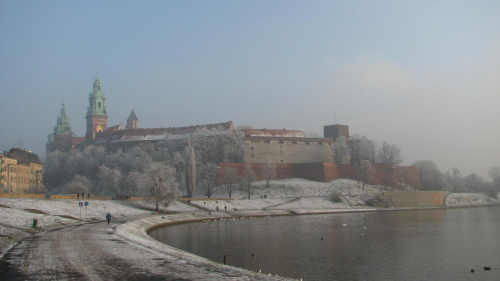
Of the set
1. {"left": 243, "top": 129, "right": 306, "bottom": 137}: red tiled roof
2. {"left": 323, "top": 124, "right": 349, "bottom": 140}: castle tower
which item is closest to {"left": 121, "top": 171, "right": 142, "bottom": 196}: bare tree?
{"left": 243, "top": 129, "right": 306, "bottom": 137}: red tiled roof

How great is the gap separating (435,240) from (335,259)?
1095 centimetres

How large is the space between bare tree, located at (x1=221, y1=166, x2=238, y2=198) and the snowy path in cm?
5247

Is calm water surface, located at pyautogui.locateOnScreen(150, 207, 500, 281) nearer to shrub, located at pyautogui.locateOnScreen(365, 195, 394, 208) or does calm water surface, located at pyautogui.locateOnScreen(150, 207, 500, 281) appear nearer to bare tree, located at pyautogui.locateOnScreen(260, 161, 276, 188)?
shrub, located at pyautogui.locateOnScreen(365, 195, 394, 208)

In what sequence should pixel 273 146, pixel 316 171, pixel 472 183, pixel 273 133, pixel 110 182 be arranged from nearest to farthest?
pixel 110 182 < pixel 316 171 < pixel 273 146 < pixel 273 133 < pixel 472 183

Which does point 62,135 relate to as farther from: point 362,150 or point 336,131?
point 362,150

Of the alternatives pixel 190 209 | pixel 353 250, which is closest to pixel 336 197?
pixel 190 209

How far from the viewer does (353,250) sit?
25188 millimetres

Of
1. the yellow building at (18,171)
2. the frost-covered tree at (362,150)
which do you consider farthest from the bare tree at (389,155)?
the yellow building at (18,171)

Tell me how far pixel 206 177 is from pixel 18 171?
2889 cm

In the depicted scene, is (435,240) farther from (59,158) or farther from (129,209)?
(59,158)

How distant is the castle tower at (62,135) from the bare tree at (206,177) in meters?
70.7

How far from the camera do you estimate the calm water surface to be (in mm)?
18938

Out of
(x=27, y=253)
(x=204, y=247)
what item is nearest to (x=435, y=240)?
(x=204, y=247)

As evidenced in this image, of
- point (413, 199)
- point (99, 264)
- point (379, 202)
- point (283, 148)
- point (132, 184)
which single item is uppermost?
point (283, 148)
